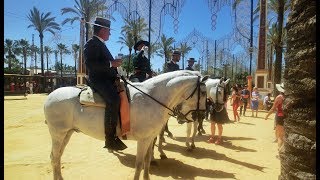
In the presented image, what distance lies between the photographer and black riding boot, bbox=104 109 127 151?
15.6 feet

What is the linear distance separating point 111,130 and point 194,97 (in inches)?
69.3

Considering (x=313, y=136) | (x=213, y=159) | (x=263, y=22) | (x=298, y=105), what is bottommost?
(x=213, y=159)

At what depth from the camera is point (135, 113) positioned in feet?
16.2

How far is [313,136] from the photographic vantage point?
270 centimetres

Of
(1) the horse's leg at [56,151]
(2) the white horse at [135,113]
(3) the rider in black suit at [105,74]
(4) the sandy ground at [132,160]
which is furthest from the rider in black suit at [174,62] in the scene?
(1) the horse's leg at [56,151]

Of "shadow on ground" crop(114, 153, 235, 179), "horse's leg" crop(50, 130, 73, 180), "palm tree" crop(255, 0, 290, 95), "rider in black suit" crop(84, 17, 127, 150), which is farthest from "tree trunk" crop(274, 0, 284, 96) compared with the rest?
"horse's leg" crop(50, 130, 73, 180)

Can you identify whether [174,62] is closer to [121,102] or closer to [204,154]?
[204,154]

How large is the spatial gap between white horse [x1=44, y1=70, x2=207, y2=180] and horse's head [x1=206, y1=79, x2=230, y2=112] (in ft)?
9.43

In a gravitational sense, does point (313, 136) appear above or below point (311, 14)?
below

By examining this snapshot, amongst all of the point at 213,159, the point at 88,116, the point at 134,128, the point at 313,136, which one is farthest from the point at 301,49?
the point at 213,159

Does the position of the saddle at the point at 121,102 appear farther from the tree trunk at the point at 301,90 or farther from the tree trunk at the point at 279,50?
the tree trunk at the point at 279,50

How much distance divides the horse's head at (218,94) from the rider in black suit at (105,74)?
4.00 meters

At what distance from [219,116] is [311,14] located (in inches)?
278

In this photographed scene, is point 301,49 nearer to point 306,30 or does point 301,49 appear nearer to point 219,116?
point 306,30
